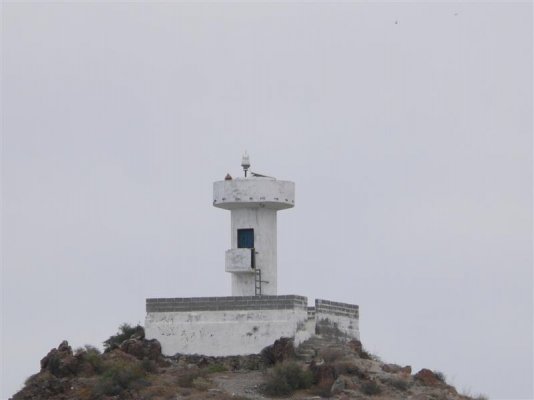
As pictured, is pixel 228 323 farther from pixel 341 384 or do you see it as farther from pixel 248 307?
pixel 341 384

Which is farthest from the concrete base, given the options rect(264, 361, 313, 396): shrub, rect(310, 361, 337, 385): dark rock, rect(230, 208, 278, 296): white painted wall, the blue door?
the blue door

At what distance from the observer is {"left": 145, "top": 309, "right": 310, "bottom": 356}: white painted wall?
49.9 meters

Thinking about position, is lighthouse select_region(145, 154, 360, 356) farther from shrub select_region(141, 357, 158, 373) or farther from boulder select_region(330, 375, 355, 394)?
boulder select_region(330, 375, 355, 394)

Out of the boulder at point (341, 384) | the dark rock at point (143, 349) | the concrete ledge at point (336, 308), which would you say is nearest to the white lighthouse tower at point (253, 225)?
the concrete ledge at point (336, 308)

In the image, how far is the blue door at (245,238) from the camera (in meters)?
52.7

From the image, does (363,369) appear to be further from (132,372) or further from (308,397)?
(132,372)

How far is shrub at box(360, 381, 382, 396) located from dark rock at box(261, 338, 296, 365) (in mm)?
2676

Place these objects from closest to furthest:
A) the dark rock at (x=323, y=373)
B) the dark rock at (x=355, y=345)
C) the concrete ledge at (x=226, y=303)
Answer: the dark rock at (x=323, y=373) < the concrete ledge at (x=226, y=303) < the dark rock at (x=355, y=345)

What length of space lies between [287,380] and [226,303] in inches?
149

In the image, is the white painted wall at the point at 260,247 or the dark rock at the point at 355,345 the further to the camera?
the white painted wall at the point at 260,247

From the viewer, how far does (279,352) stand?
4941 cm

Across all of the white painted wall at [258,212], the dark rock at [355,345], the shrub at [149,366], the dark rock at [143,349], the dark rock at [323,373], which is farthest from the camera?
the white painted wall at [258,212]

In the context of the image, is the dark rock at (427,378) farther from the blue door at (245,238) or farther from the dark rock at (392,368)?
the blue door at (245,238)

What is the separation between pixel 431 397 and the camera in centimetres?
4766
